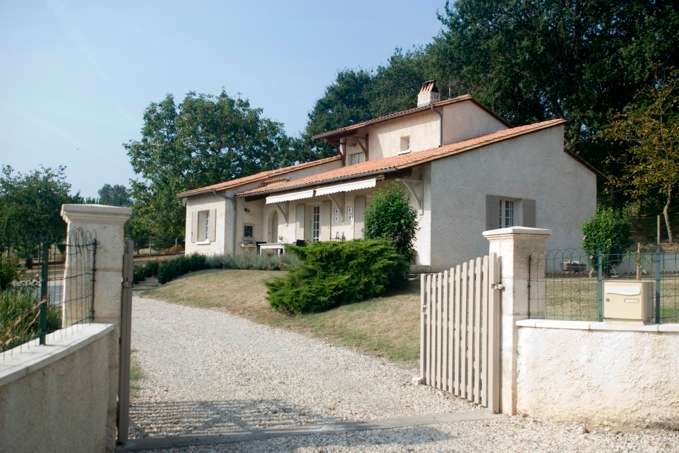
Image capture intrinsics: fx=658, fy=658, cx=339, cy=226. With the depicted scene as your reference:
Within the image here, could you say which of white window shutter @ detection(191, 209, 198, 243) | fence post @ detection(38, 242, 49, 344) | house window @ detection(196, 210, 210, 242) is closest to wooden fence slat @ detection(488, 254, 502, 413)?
fence post @ detection(38, 242, 49, 344)

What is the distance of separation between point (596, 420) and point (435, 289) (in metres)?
2.84

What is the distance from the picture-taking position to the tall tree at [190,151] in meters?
39.4

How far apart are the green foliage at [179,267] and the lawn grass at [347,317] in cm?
455

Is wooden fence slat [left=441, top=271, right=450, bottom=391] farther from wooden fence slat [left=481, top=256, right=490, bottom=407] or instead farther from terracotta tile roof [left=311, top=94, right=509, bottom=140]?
terracotta tile roof [left=311, top=94, right=509, bottom=140]

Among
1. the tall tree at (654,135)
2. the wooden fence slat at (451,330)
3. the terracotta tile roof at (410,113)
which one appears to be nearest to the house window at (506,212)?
the terracotta tile roof at (410,113)

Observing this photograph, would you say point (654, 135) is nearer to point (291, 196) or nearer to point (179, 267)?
point (291, 196)

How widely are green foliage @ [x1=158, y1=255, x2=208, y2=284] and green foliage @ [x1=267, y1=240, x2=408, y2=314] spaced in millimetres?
10863

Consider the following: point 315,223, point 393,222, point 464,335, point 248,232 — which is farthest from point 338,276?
point 248,232

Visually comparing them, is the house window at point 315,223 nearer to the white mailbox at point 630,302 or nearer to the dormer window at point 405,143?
the dormer window at point 405,143

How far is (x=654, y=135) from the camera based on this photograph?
23.0 meters

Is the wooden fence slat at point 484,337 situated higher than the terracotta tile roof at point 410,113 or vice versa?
the terracotta tile roof at point 410,113

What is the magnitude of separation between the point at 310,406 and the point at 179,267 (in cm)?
1950

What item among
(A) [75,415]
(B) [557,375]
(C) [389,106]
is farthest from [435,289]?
(C) [389,106]

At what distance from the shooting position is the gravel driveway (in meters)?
5.82
